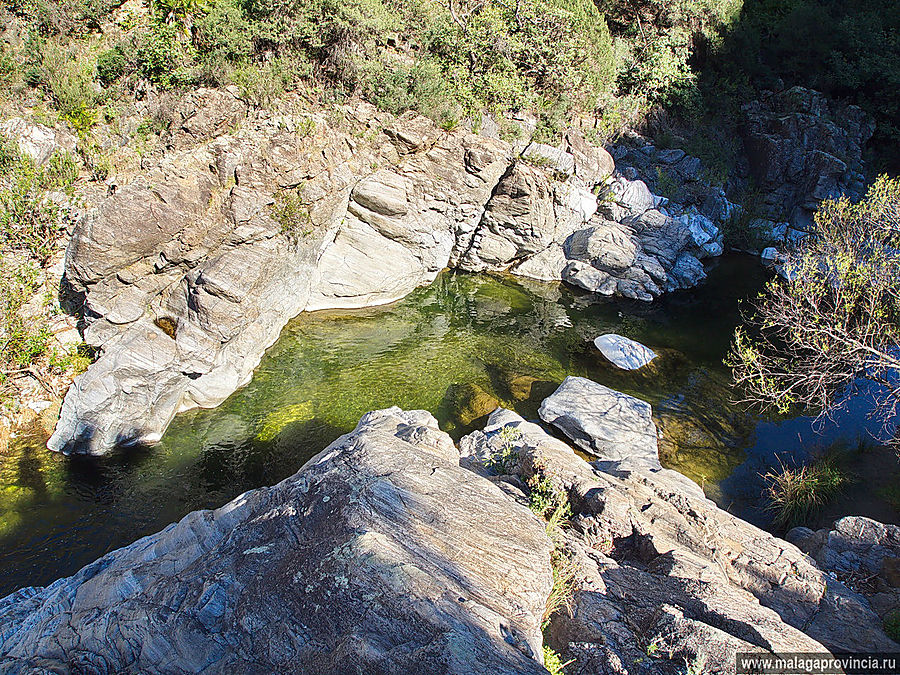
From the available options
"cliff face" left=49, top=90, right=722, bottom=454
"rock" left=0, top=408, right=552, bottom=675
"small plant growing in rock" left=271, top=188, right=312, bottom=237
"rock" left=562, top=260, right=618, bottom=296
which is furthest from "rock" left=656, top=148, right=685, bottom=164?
"rock" left=0, top=408, right=552, bottom=675

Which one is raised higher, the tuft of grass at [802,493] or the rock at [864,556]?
the rock at [864,556]

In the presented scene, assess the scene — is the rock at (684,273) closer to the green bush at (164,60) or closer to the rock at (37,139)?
the green bush at (164,60)

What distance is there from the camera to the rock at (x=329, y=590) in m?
3.58

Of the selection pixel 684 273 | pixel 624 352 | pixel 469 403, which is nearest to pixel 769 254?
pixel 684 273

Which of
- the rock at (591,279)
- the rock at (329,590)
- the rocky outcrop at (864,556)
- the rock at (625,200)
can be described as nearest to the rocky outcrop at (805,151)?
the rock at (625,200)

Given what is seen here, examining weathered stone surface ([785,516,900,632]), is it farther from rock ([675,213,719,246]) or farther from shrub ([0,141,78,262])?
shrub ([0,141,78,262])

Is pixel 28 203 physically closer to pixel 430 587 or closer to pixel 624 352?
pixel 430 587

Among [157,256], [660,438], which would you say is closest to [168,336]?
[157,256]

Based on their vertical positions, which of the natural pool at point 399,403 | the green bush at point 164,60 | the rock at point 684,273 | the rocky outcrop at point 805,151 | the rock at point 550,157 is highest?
the rocky outcrop at point 805,151

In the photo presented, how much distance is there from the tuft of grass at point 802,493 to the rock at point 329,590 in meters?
6.49

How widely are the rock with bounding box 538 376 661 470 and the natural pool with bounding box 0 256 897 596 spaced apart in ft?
2.55

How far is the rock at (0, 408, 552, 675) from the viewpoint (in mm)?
3582

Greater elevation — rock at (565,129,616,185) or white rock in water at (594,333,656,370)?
rock at (565,129,616,185)

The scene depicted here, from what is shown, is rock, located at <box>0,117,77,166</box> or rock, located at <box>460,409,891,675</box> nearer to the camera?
rock, located at <box>460,409,891,675</box>
